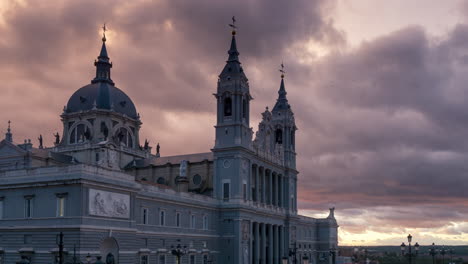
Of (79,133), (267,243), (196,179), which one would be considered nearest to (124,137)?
(79,133)

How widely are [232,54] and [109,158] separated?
1194 inches

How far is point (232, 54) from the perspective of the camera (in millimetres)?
101562

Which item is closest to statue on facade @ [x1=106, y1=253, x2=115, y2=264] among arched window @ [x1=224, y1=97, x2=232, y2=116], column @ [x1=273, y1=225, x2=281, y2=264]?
arched window @ [x1=224, y1=97, x2=232, y2=116]

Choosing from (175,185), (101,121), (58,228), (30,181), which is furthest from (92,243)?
(101,121)

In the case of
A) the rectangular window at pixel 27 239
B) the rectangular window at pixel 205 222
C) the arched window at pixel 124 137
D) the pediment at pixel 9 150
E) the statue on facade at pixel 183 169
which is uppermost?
the arched window at pixel 124 137

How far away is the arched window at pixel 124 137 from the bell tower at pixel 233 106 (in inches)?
942

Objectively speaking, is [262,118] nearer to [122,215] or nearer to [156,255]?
[156,255]

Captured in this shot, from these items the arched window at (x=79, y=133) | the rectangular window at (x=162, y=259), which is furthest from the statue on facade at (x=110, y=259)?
the arched window at (x=79, y=133)

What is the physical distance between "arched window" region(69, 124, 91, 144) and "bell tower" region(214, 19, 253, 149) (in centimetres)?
2677

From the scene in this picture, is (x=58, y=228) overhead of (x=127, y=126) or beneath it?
beneath

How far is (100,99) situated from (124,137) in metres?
8.26

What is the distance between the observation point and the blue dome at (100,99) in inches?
4473

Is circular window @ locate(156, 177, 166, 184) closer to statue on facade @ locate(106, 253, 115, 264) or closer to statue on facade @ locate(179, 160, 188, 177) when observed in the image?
statue on facade @ locate(179, 160, 188, 177)

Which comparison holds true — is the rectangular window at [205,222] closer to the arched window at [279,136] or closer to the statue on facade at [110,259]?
the statue on facade at [110,259]
